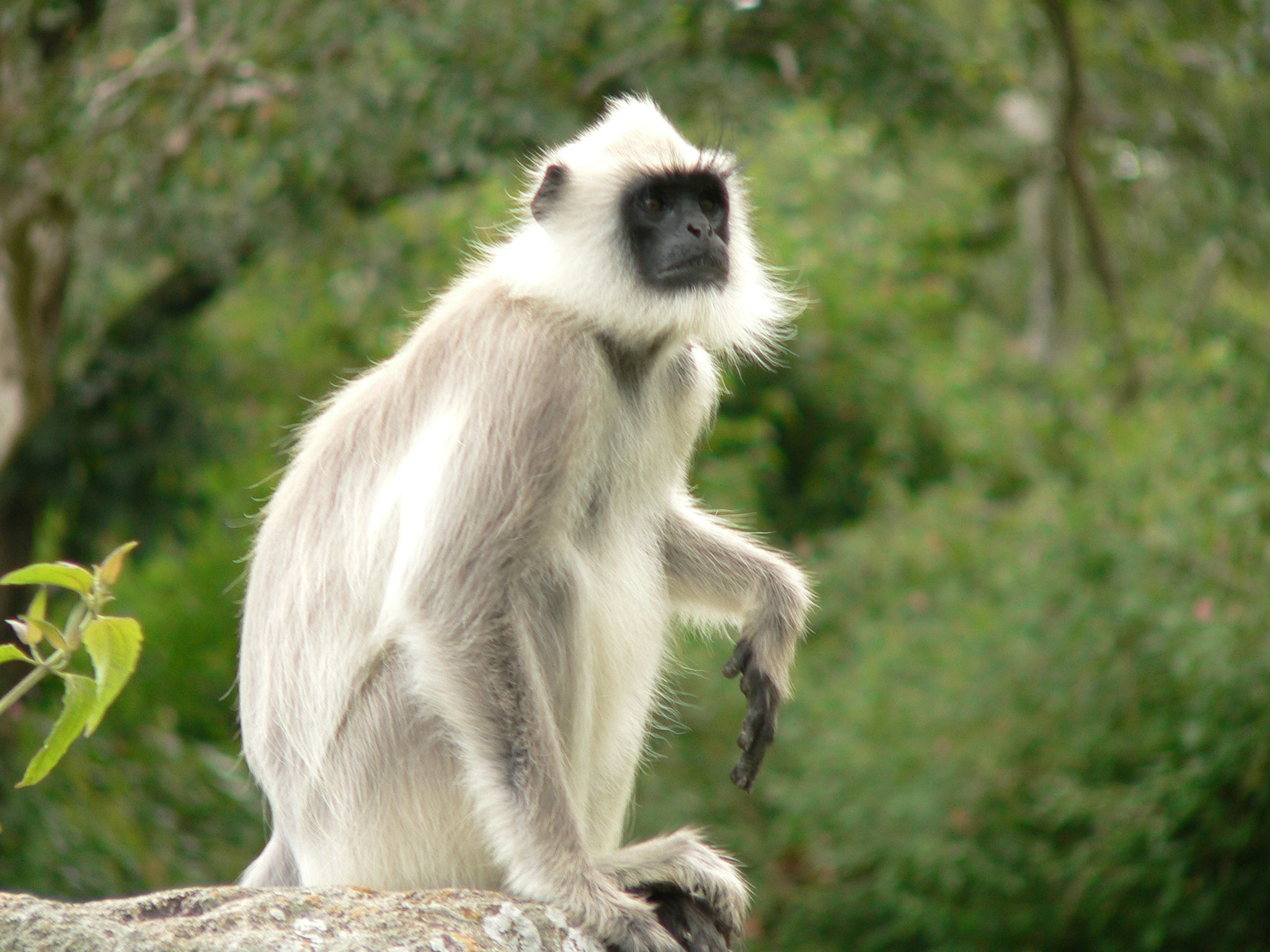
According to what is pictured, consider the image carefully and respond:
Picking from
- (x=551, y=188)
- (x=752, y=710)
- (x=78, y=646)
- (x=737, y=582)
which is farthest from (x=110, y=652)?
(x=737, y=582)

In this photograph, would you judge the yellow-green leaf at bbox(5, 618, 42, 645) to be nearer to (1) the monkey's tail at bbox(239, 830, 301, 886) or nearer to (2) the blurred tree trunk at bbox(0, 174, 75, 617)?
(1) the monkey's tail at bbox(239, 830, 301, 886)

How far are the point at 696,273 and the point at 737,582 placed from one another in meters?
0.83

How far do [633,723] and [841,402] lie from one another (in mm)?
8883

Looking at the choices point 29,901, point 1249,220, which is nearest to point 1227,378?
point 1249,220

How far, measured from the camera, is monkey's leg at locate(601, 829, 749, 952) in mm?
3039

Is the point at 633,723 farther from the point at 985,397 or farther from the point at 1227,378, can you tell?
the point at 985,397

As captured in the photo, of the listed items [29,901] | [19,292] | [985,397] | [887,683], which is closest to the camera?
[29,901]

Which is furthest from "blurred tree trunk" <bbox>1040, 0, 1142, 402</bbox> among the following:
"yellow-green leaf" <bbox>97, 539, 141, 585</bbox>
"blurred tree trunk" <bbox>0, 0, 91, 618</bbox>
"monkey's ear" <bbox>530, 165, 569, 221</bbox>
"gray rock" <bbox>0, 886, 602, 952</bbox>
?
"yellow-green leaf" <bbox>97, 539, 141, 585</bbox>

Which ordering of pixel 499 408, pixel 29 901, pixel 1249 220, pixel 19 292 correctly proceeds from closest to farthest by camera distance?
pixel 29 901
pixel 499 408
pixel 19 292
pixel 1249 220

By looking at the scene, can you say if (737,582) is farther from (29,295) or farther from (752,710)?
(29,295)

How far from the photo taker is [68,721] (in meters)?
2.00

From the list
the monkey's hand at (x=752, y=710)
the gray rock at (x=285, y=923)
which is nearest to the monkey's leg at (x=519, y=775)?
the gray rock at (x=285, y=923)

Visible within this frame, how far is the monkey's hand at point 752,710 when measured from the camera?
333 cm

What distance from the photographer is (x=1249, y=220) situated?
25.4 ft
